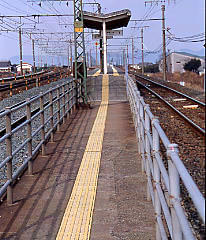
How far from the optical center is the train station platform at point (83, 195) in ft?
12.9

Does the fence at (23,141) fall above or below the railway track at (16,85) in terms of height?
below

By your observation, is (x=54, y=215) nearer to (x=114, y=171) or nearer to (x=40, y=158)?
(x=114, y=171)

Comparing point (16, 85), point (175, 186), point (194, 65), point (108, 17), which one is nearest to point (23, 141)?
point (175, 186)

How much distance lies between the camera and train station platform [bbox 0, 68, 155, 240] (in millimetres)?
3938

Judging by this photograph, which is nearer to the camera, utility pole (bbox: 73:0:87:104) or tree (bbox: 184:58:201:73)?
tree (bbox: 184:58:201:73)

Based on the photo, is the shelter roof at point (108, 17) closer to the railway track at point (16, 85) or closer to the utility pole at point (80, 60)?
the railway track at point (16, 85)

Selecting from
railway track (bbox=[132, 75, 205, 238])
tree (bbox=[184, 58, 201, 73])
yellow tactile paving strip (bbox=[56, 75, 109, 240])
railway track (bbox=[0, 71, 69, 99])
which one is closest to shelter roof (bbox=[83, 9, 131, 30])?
railway track (bbox=[0, 71, 69, 99])

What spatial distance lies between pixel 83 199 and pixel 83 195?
5.6 inches

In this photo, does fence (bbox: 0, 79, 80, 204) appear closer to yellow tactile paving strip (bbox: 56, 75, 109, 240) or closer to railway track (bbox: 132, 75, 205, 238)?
yellow tactile paving strip (bbox: 56, 75, 109, 240)

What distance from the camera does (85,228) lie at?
396 cm

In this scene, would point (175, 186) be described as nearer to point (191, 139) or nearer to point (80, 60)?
point (191, 139)

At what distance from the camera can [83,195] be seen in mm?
4945

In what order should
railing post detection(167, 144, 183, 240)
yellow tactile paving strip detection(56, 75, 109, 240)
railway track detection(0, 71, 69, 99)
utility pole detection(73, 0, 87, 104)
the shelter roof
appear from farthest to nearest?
the shelter roof
railway track detection(0, 71, 69, 99)
utility pole detection(73, 0, 87, 104)
yellow tactile paving strip detection(56, 75, 109, 240)
railing post detection(167, 144, 183, 240)

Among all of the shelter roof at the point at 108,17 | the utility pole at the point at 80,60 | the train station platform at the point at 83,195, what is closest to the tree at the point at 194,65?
the train station platform at the point at 83,195
